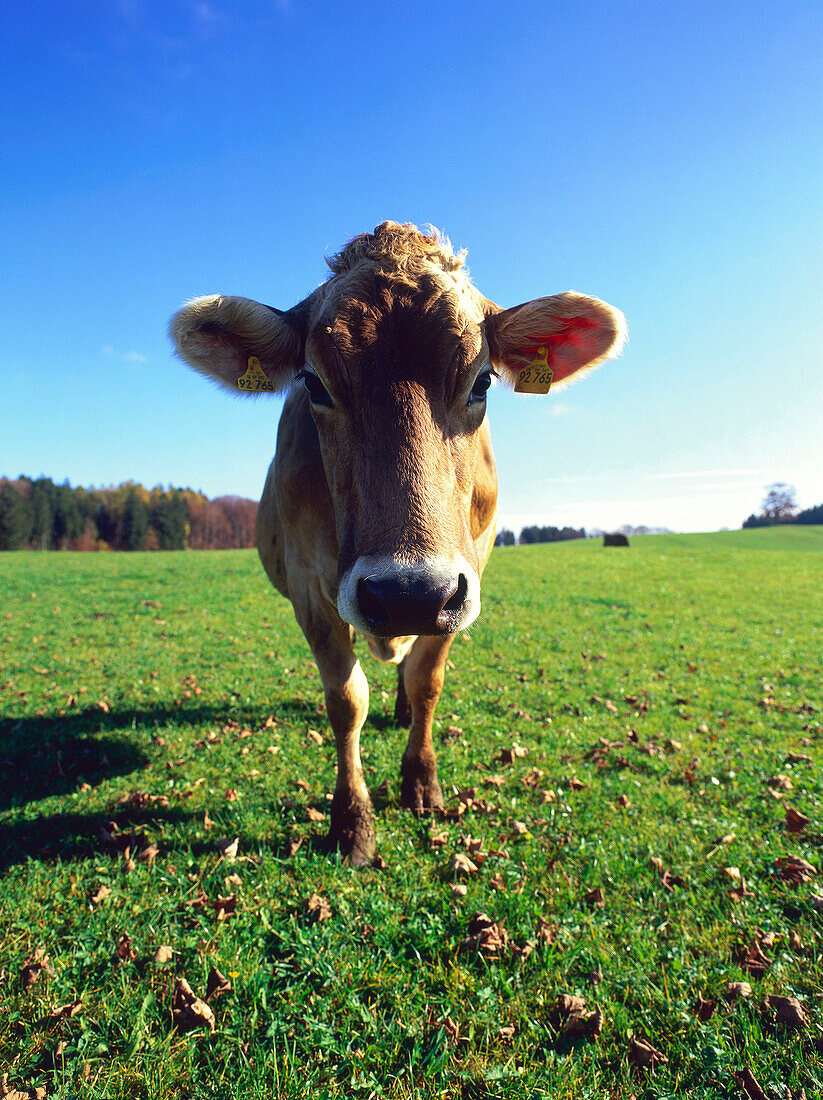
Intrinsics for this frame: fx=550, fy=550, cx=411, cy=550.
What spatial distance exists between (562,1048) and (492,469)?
3.61 meters

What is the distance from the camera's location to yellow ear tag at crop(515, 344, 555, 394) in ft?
13.1

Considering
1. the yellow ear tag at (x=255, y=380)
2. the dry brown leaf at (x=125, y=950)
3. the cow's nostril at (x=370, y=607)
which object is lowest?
the dry brown leaf at (x=125, y=950)

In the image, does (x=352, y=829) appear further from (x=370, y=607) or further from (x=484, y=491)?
(x=484, y=491)

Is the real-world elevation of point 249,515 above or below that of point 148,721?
above

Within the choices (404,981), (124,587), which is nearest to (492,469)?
(404,981)

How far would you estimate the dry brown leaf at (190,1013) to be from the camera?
8.64ft

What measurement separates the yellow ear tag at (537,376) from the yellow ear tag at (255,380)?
183 cm

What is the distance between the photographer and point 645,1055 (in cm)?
251

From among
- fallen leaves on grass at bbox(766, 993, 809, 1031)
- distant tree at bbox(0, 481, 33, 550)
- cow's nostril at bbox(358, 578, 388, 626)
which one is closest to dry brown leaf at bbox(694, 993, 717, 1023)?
fallen leaves on grass at bbox(766, 993, 809, 1031)

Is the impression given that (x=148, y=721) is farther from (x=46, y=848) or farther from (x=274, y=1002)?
(x=274, y=1002)

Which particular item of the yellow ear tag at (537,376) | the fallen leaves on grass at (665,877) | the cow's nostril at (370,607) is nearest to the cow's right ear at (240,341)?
the yellow ear tag at (537,376)

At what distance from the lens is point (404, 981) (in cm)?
285

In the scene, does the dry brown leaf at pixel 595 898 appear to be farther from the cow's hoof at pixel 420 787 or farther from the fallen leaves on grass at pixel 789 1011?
the cow's hoof at pixel 420 787

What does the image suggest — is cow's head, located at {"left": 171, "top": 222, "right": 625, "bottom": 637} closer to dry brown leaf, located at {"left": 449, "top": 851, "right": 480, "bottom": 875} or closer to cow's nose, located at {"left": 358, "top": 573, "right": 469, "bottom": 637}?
cow's nose, located at {"left": 358, "top": 573, "right": 469, "bottom": 637}
